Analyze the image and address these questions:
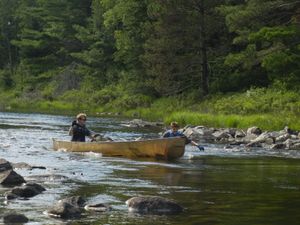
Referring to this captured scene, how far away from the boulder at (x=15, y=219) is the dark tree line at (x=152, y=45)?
29505 millimetres

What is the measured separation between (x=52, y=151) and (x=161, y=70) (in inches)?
999

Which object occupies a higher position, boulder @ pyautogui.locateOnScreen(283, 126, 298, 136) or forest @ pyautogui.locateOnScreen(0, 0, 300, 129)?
forest @ pyautogui.locateOnScreen(0, 0, 300, 129)

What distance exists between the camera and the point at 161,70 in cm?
5041

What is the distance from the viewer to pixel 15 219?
38.3 feet

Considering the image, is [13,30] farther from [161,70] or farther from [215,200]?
[215,200]

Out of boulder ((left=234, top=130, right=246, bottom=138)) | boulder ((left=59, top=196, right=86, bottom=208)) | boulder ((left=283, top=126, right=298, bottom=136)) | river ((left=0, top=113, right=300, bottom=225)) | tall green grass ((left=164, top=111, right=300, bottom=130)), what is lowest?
river ((left=0, top=113, right=300, bottom=225))

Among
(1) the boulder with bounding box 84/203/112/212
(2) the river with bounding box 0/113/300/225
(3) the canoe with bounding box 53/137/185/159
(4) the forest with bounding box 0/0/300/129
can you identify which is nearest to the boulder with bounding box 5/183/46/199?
(2) the river with bounding box 0/113/300/225

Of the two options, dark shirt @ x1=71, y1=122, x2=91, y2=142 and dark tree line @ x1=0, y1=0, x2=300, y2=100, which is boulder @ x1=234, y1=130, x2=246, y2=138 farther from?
dark shirt @ x1=71, y1=122, x2=91, y2=142

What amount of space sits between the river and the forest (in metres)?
12.8

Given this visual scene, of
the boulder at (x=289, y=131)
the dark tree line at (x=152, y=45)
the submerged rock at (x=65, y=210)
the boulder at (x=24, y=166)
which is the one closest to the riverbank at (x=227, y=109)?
the dark tree line at (x=152, y=45)

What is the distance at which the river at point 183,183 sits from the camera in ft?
41.2

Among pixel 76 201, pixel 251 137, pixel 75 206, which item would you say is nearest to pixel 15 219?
pixel 75 206

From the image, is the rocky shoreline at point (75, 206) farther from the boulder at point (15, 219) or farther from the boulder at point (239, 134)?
the boulder at point (239, 134)

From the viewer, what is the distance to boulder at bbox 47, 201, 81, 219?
40.2ft
